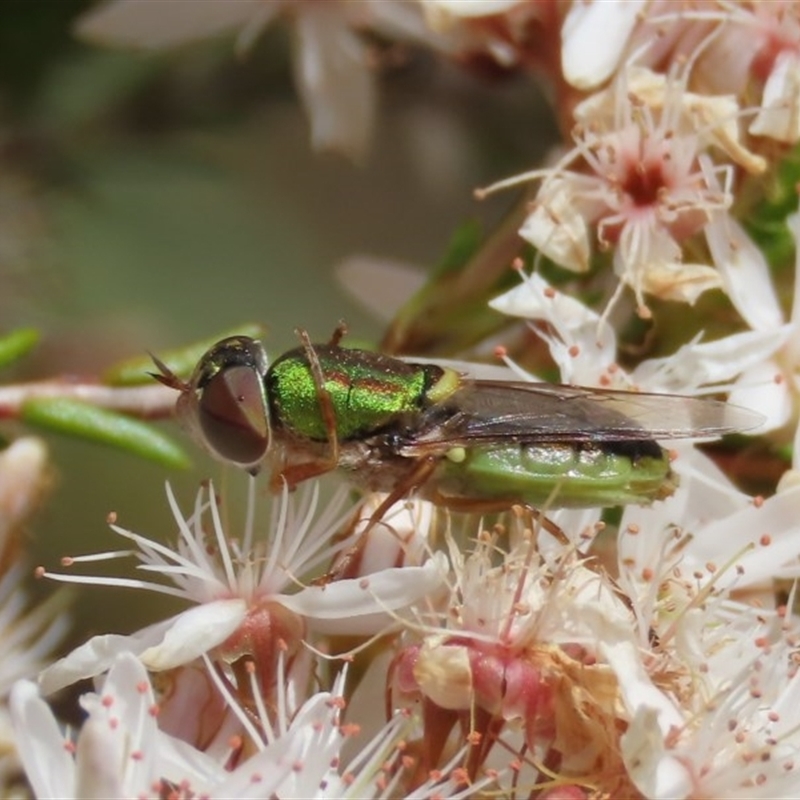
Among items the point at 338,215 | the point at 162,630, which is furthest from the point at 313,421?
the point at 338,215

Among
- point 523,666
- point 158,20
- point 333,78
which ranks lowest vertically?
point 523,666

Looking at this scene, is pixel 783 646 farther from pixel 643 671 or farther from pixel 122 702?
pixel 122 702

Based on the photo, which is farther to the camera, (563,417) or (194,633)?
(563,417)

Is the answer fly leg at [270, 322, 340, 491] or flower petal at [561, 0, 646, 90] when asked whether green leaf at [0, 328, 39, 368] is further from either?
flower petal at [561, 0, 646, 90]

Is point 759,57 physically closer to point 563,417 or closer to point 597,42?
point 597,42

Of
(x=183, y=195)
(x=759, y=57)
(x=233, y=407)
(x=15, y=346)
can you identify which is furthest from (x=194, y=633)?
(x=183, y=195)

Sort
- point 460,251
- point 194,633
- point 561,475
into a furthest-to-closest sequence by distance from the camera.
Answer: point 460,251, point 561,475, point 194,633

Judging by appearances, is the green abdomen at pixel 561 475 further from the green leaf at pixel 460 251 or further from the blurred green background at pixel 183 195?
the blurred green background at pixel 183 195

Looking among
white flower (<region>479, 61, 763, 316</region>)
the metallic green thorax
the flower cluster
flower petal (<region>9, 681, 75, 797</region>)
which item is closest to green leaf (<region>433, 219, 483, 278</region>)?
the flower cluster
